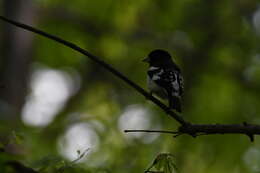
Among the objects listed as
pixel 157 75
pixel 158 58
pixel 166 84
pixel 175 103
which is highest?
pixel 158 58

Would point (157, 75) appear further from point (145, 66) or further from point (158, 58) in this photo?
point (145, 66)

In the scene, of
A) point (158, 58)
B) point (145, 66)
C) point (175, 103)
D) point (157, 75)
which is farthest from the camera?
point (145, 66)

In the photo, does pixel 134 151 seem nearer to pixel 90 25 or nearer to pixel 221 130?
pixel 90 25

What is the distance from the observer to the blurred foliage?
10617mm

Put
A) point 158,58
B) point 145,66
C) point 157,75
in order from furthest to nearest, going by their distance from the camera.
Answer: point 145,66 → point 158,58 → point 157,75

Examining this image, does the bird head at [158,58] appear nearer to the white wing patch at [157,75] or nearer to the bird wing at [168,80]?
the bird wing at [168,80]

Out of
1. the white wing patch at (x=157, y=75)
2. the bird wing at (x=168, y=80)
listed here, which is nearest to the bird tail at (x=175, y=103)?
the bird wing at (x=168, y=80)

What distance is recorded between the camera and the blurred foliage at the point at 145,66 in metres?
10.6

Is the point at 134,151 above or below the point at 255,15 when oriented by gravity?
below

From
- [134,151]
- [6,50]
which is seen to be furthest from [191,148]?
[6,50]

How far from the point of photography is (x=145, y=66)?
476 inches

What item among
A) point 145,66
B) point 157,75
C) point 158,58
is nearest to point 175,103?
point 157,75

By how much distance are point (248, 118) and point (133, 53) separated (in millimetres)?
2825

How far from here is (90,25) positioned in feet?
39.3
